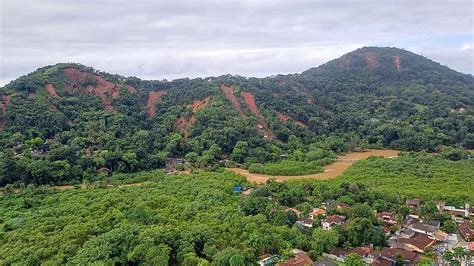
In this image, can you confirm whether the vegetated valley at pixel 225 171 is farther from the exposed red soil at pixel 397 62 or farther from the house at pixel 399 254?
the exposed red soil at pixel 397 62

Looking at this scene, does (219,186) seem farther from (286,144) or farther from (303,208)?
(286,144)

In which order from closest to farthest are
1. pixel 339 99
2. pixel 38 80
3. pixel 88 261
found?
pixel 88 261 → pixel 38 80 → pixel 339 99

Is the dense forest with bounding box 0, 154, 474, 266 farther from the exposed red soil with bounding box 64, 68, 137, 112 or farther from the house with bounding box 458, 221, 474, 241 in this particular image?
the exposed red soil with bounding box 64, 68, 137, 112

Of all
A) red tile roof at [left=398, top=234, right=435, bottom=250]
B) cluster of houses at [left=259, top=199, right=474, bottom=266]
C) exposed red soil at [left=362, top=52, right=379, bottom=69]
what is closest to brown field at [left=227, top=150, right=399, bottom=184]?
cluster of houses at [left=259, top=199, right=474, bottom=266]

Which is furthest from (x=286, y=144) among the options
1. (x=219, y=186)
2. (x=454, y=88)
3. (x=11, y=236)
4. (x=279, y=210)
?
(x=454, y=88)

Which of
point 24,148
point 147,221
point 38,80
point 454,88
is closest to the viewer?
point 147,221

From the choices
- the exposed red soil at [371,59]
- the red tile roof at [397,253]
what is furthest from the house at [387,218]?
the exposed red soil at [371,59]
